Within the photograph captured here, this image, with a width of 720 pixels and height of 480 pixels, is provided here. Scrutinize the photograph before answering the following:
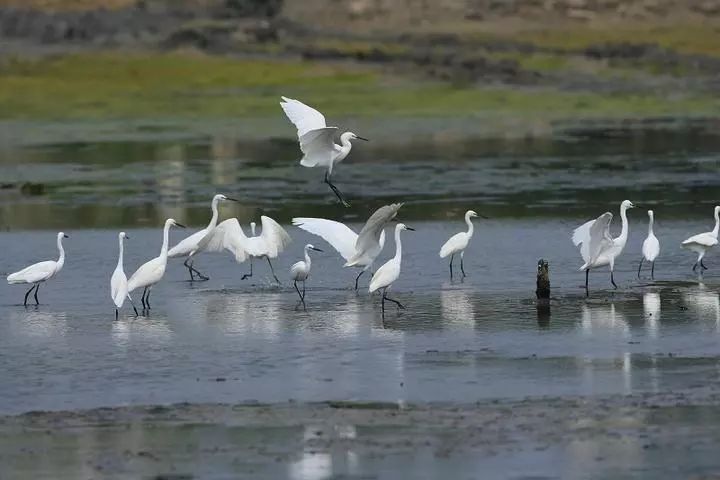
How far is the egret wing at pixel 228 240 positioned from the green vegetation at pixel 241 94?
78.6ft

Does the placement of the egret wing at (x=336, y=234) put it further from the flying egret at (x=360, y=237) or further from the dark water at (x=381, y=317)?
the dark water at (x=381, y=317)

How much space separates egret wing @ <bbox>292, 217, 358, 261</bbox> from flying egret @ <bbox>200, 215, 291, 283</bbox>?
1.85 ft

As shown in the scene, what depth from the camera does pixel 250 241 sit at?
861 inches

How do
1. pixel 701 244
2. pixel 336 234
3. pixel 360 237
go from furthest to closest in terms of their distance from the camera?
pixel 701 244 → pixel 336 234 → pixel 360 237

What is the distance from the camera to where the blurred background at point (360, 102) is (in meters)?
32.3

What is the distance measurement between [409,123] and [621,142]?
6393 mm

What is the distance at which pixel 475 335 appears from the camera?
17562 millimetres

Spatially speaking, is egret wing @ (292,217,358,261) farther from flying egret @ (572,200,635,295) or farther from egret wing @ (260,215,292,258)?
flying egret @ (572,200,635,295)

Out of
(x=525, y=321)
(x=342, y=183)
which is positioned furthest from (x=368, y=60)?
(x=525, y=321)

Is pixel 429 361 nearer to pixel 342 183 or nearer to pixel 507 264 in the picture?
pixel 507 264

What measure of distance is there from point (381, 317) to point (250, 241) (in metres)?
3.60

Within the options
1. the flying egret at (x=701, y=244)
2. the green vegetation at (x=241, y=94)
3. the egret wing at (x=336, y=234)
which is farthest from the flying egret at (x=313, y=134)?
the green vegetation at (x=241, y=94)

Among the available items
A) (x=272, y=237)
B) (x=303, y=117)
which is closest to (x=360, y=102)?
(x=303, y=117)

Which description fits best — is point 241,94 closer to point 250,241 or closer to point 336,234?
point 250,241
